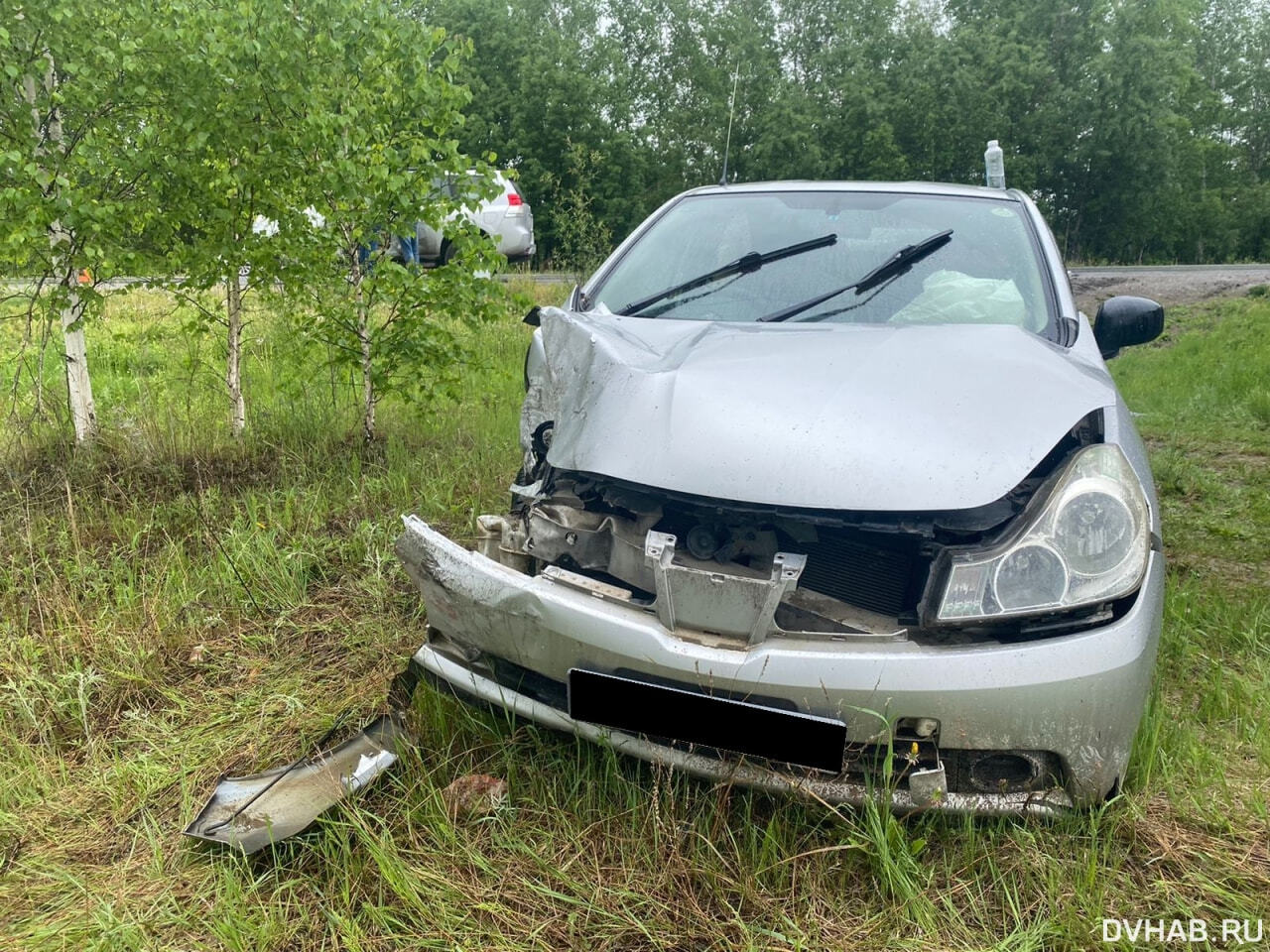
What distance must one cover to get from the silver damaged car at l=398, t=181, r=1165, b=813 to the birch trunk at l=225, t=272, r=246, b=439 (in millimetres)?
2538

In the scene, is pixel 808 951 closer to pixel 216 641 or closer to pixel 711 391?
pixel 711 391

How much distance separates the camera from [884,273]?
271cm

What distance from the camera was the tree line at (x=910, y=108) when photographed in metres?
26.6

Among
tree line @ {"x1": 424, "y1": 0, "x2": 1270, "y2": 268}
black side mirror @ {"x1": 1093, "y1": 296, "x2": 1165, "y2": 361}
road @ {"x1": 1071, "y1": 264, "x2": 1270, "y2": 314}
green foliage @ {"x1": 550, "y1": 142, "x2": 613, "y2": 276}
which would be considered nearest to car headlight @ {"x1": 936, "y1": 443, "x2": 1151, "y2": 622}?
black side mirror @ {"x1": 1093, "y1": 296, "x2": 1165, "y2": 361}

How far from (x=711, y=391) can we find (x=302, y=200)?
2678mm

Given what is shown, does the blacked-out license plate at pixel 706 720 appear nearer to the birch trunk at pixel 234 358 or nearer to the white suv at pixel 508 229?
the birch trunk at pixel 234 358

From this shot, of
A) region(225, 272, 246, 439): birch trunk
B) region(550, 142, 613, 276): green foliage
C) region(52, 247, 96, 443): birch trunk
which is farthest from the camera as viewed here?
region(550, 142, 613, 276): green foliage

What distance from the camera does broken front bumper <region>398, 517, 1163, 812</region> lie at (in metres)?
1.57

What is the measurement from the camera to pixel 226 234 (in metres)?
3.72

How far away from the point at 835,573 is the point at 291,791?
1296 millimetres

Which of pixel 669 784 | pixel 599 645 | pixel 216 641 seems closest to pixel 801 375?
pixel 599 645

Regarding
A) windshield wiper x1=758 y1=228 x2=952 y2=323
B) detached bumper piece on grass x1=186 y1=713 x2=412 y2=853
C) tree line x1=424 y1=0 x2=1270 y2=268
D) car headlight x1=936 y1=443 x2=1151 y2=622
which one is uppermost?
tree line x1=424 y1=0 x2=1270 y2=268

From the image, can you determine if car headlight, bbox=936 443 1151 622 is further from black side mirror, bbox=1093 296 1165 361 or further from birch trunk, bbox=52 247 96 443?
birch trunk, bbox=52 247 96 443

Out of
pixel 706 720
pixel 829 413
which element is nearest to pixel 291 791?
pixel 706 720
